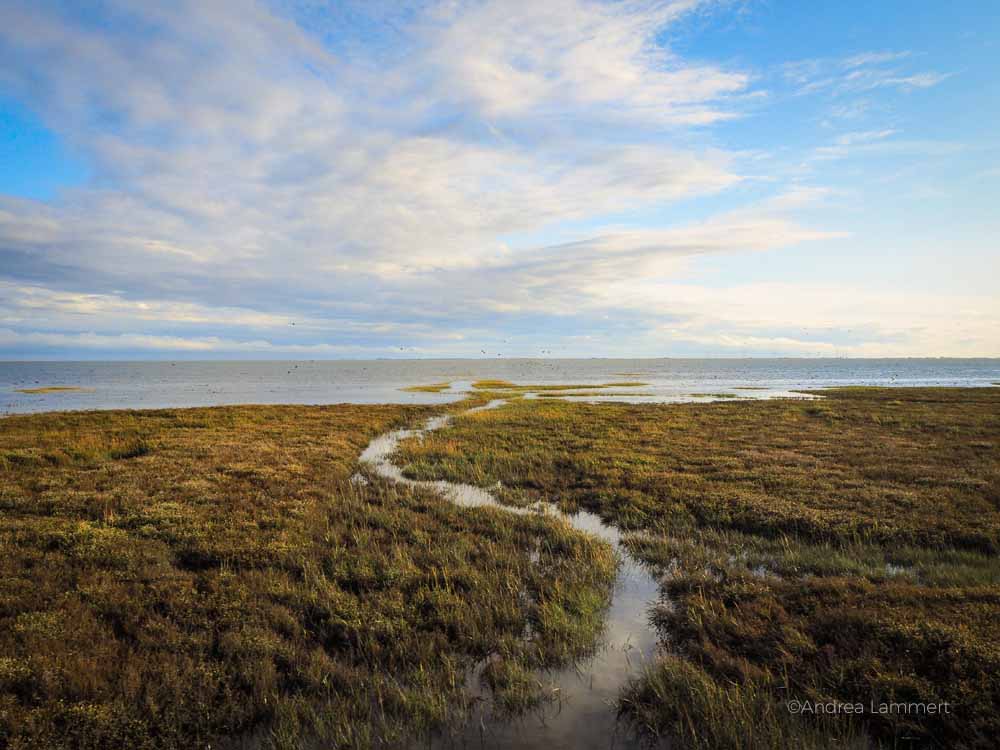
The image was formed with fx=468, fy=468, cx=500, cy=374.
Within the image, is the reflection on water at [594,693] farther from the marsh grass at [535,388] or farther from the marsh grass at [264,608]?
the marsh grass at [535,388]

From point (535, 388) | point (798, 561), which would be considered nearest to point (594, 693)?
point (798, 561)

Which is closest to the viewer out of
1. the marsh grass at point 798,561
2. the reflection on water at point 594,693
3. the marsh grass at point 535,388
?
the reflection on water at point 594,693

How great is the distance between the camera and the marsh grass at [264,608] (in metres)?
6.78

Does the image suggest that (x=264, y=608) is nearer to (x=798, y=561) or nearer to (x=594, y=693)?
(x=594, y=693)

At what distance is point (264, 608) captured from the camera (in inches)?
380

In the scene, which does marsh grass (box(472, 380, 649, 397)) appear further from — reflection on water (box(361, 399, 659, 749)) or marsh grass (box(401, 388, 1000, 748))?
reflection on water (box(361, 399, 659, 749))

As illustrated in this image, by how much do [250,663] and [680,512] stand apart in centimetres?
1376

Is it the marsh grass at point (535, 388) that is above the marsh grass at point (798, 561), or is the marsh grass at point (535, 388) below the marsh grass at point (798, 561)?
above

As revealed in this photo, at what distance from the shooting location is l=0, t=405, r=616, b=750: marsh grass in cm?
678

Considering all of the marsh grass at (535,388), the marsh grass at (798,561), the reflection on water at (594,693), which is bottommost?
the reflection on water at (594,693)

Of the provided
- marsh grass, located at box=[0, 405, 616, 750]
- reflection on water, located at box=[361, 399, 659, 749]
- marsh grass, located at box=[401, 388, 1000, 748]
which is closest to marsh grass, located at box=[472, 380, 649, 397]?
marsh grass, located at box=[401, 388, 1000, 748]

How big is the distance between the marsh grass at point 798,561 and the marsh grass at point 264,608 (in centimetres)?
225

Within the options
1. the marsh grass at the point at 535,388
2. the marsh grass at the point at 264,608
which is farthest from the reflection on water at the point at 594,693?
the marsh grass at the point at 535,388

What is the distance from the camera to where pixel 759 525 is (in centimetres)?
1501
